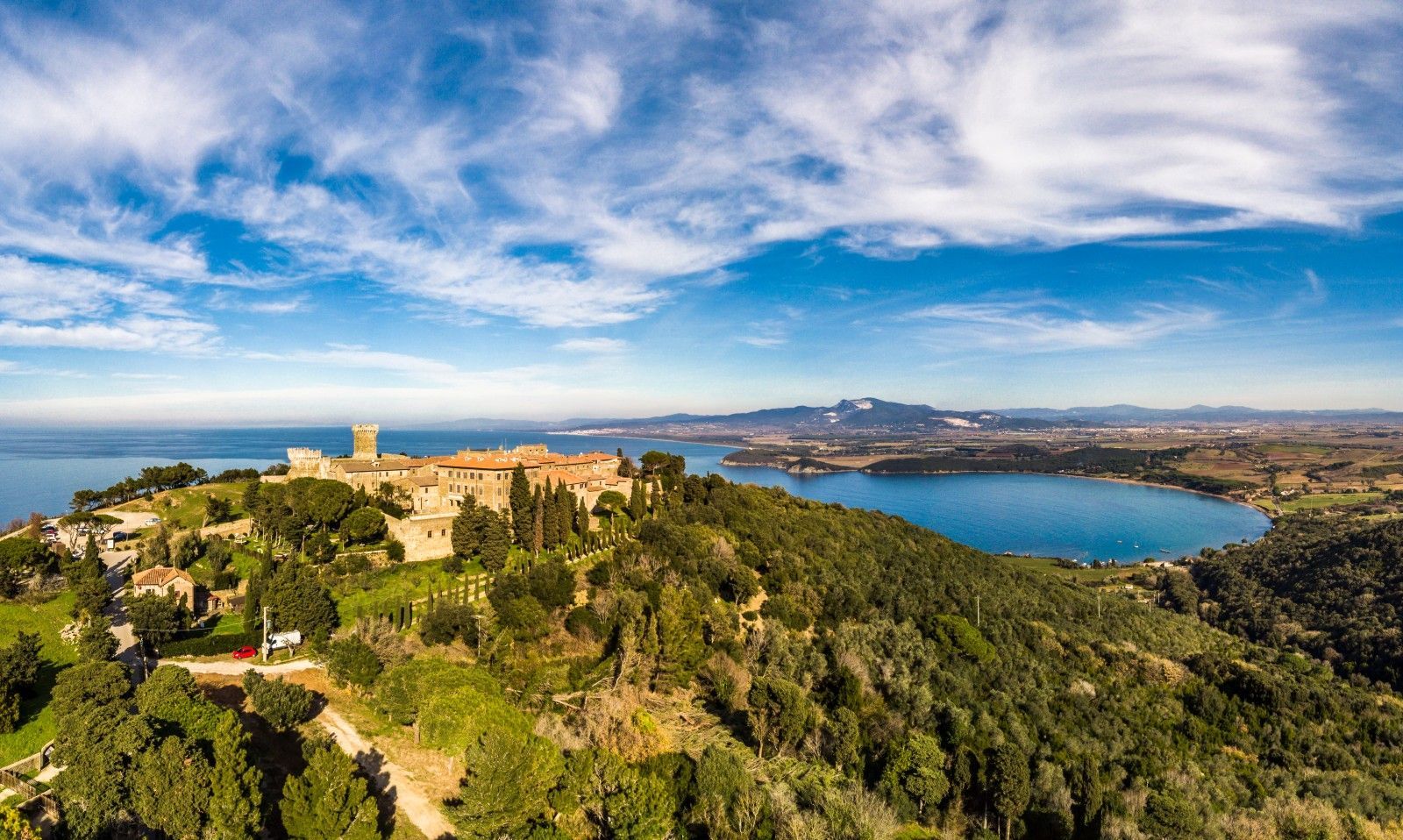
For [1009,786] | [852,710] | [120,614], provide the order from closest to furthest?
[1009,786] → [852,710] → [120,614]

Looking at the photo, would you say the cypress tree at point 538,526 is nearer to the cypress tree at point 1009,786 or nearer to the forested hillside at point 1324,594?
the cypress tree at point 1009,786

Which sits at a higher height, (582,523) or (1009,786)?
(582,523)

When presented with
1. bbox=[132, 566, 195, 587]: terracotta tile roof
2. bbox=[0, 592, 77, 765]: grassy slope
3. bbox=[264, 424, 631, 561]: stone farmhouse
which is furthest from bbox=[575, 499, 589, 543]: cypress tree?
bbox=[0, 592, 77, 765]: grassy slope

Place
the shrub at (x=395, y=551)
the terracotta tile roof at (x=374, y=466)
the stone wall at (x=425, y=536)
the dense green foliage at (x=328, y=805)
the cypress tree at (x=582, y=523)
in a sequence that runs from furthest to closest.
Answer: the terracotta tile roof at (x=374, y=466), the cypress tree at (x=582, y=523), the stone wall at (x=425, y=536), the shrub at (x=395, y=551), the dense green foliage at (x=328, y=805)

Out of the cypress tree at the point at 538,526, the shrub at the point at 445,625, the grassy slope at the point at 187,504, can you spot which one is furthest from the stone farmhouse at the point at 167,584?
the grassy slope at the point at 187,504

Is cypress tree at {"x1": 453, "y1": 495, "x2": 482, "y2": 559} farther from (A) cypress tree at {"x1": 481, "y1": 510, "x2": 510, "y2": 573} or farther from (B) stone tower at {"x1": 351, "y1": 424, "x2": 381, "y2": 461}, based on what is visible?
(B) stone tower at {"x1": 351, "y1": 424, "x2": 381, "y2": 461}

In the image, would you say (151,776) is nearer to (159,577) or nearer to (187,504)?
(159,577)

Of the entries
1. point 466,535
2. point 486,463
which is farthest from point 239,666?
point 486,463
